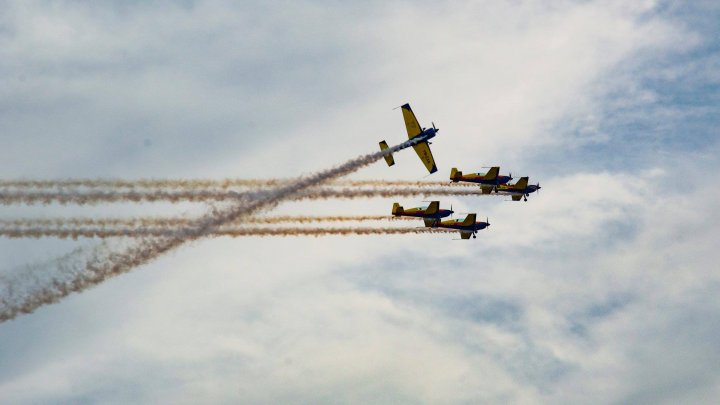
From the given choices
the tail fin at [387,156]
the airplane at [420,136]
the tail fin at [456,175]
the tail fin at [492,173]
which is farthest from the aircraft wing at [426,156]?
the tail fin at [492,173]

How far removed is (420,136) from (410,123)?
6.74 feet

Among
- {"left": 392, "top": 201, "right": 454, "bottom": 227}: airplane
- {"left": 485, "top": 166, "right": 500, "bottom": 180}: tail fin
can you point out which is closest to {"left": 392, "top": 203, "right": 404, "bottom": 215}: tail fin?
{"left": 392, "top": 201, "right": 454, "bottom": 227}: airplane

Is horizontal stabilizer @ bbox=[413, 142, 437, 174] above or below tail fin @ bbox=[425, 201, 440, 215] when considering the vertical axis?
above

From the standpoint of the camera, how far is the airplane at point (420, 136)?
118375 mm

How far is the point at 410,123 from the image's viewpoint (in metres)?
119

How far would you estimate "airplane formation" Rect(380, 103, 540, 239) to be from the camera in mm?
118688

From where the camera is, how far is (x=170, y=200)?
100438 millimetres

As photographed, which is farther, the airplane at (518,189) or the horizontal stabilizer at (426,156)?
the airplane at (518,189)

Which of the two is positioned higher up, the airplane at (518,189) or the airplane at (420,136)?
the airplane at (420,136)

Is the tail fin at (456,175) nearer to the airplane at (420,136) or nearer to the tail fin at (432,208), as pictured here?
the tail fin at (432,208)

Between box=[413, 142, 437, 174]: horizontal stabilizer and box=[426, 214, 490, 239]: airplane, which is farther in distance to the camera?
box=[426, 214, 490, 239]: airplane

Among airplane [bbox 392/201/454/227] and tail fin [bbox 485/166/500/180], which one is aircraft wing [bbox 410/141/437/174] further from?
tail fin [bbox 485/166/500/180]

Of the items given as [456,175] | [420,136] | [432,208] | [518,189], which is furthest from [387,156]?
[518,189]

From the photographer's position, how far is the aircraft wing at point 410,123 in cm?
11881
